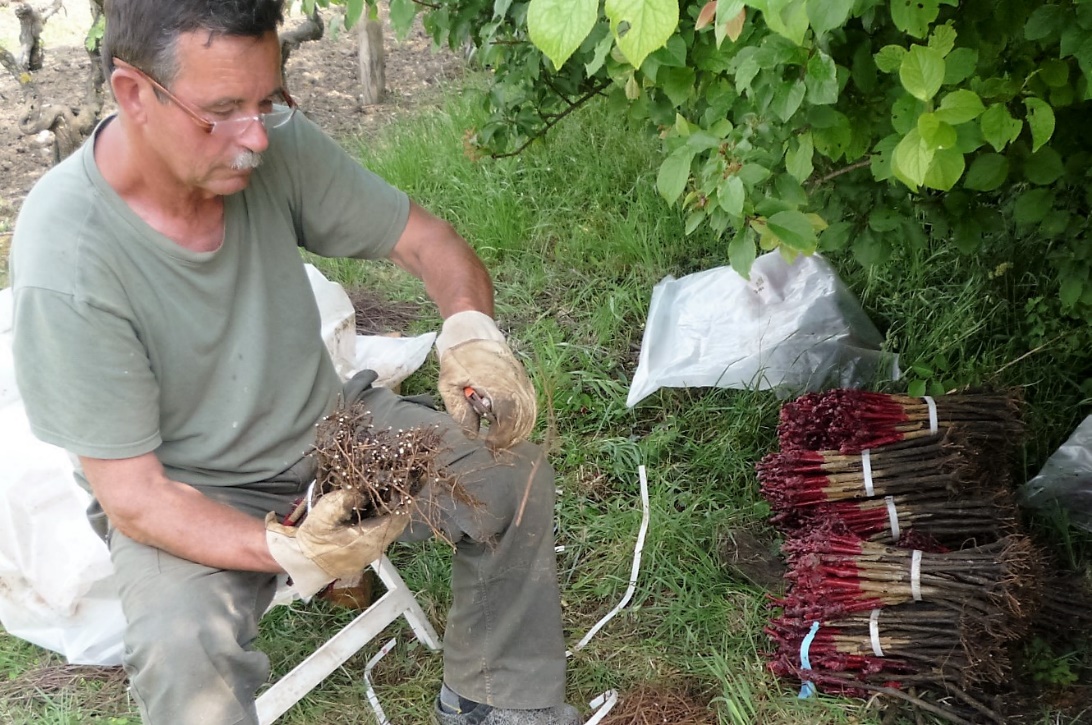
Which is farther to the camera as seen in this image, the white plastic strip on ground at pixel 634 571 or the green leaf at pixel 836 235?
the white plastic strip on ground at pixel 634 571

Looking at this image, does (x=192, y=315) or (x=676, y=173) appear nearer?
(x=676, y=173)

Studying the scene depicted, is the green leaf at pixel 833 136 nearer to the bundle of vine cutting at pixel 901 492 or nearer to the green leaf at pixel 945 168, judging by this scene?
the green leaf at pixel 945 168

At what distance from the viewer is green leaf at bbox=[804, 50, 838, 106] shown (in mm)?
1415

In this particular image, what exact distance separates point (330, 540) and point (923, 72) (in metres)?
1.25

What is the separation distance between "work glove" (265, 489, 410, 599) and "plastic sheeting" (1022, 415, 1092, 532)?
1816 millimetres

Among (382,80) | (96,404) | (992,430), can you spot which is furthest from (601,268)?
(382,80)

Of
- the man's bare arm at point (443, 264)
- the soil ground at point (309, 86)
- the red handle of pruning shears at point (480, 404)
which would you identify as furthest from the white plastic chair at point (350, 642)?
the soil ground at point (309, 86)

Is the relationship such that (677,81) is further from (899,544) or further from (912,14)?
(899,544)

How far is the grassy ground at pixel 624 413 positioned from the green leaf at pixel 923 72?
4.07ft

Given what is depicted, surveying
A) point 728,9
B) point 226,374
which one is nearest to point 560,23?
point 728,9

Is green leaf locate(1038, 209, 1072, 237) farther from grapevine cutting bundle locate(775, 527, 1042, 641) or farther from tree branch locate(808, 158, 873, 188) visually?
grapevine cutting bundle locate(775, 527, 1042, 641)

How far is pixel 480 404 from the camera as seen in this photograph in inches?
77.8

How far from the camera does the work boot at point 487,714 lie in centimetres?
220

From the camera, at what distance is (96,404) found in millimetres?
1776
